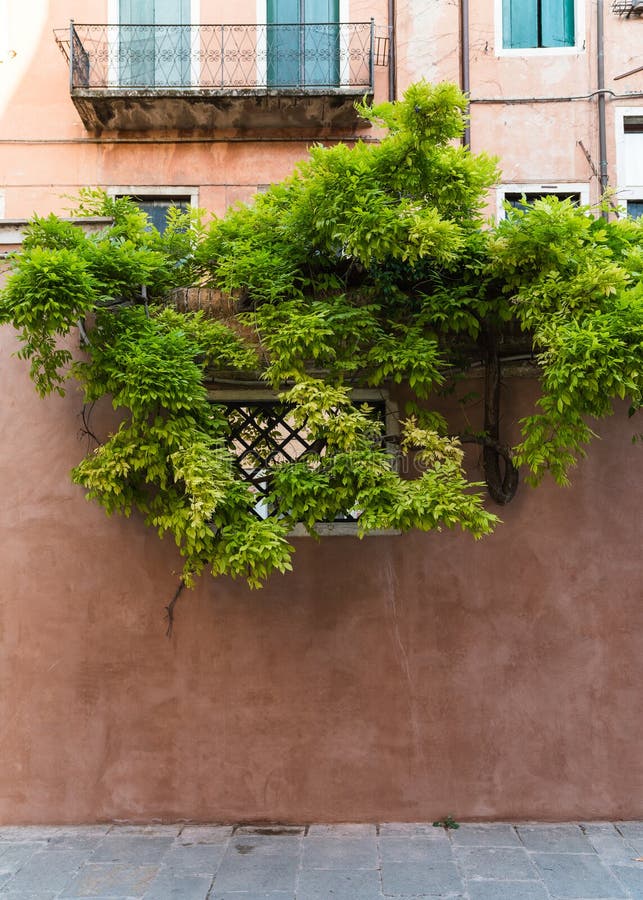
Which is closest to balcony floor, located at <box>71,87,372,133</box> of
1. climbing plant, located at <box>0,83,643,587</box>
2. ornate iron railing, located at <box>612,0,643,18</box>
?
ornate iron railing, located at <box>612,0,643,18</box>

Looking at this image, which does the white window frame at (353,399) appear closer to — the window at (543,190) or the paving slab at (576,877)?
the paving slab at (576,877)

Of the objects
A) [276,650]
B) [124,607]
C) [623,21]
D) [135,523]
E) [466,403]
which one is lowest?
[276,650]

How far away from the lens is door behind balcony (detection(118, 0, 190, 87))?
995cm

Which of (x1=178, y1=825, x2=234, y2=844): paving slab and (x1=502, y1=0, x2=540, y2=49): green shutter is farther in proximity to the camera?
(x1=502, y1=0, x2=540, y2=49): green shutter

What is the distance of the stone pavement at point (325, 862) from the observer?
4098 millimetres

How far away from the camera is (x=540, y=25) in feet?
32.8

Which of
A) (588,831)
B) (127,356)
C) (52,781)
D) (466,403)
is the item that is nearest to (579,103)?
(466,403)

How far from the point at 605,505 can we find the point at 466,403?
4.16ft

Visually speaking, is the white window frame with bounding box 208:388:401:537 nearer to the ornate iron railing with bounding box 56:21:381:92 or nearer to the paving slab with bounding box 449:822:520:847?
the paving slab with bounding box 449:822:520:847

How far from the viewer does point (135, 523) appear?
519 centimetres

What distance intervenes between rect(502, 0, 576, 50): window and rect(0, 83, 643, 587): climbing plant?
703cm

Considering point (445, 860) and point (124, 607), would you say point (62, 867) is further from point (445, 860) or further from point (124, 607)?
point (445, 860)

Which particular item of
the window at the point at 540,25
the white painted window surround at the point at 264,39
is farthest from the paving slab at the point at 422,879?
the window at the point at 540,25

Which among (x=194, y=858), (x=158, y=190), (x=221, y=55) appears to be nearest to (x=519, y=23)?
(x=221, y=55)
